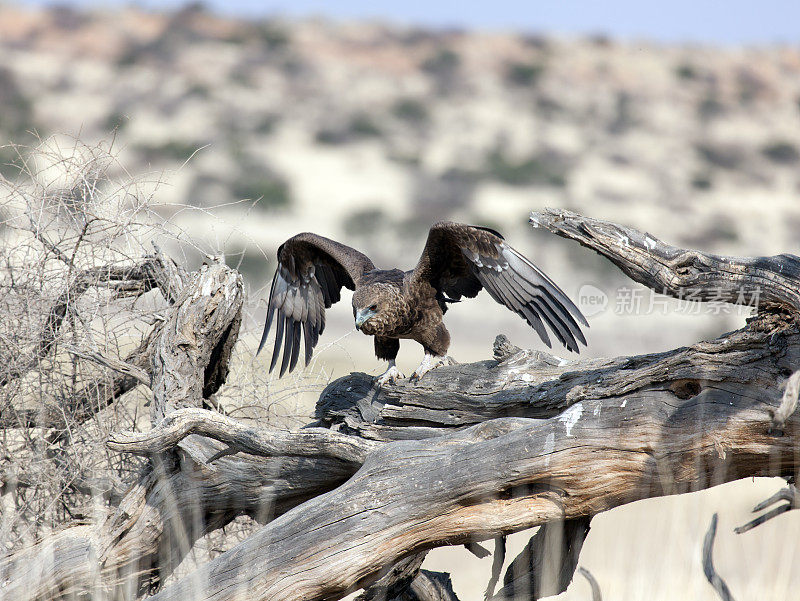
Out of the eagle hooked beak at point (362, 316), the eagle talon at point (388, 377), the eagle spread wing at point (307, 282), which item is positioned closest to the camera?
the eagle talon at point (388, 377)

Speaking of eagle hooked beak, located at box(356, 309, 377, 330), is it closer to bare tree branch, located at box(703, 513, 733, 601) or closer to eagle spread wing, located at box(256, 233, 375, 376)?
eagle spread wing, located at box(256, 233, 375, 376)

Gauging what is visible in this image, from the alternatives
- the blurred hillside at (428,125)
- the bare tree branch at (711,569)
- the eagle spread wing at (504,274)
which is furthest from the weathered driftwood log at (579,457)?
the blurred hillside at (428,125)

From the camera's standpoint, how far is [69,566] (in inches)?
151

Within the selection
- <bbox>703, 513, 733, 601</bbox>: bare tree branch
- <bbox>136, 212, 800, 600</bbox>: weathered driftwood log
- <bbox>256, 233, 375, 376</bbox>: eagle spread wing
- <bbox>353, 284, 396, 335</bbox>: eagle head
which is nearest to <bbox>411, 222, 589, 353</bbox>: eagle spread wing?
<bbox>353, 284, 396, 335</bbox>: eagle head

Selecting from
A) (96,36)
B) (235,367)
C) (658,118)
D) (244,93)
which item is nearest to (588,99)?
(658,118)

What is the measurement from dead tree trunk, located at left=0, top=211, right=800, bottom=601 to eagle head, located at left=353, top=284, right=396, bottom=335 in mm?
931

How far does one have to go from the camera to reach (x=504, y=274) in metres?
4.03

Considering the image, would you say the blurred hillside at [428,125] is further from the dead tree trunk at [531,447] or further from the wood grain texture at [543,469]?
the wood grain texture at [543,469]

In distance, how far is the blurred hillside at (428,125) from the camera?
24.8 metres

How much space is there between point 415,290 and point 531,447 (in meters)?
1.82

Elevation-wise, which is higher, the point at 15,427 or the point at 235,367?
the point at 235,367

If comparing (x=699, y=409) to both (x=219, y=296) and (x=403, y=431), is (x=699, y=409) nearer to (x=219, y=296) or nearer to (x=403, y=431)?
(x=403, y=431)

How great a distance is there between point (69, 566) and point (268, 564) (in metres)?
1.27

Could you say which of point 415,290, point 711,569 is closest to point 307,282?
point 415,290
